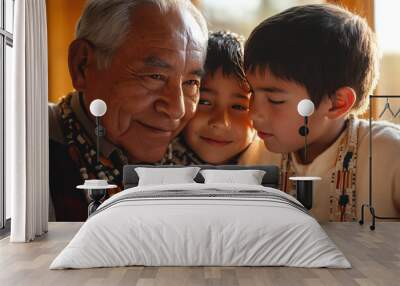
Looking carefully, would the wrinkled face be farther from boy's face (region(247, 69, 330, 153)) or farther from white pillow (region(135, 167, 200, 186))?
boy's face (region(247, 69, 330, 153))

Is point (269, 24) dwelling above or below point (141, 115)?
above

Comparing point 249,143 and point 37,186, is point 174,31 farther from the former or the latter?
point 37,186

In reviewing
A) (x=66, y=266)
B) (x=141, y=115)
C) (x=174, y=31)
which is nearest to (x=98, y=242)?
(x=66, y=266)

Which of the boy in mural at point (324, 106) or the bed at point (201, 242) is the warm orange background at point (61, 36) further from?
the bed at point (201, 242)

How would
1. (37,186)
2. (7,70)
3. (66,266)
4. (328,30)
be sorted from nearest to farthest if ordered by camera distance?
(66,266), (37,186), (7,70), (328,30)

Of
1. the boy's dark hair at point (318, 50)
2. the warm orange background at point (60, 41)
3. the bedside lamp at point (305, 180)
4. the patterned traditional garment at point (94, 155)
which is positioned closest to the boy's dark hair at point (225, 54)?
the boy's dark hair at point (318, 50)

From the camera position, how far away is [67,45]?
7562 millimetres

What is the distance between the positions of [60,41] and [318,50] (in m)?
3.17

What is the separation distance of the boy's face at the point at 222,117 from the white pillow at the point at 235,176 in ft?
1.54

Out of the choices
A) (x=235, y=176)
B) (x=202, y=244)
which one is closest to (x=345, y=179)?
(x=235, y=176)

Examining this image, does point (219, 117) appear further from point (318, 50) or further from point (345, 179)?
point (345, 179)

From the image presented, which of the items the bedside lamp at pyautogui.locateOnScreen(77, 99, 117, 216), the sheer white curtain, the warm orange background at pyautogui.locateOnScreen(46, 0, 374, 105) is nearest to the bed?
the sheer white curtain

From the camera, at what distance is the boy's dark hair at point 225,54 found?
24.5 ft

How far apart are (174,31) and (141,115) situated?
1.08 m
